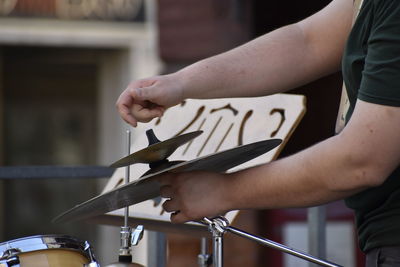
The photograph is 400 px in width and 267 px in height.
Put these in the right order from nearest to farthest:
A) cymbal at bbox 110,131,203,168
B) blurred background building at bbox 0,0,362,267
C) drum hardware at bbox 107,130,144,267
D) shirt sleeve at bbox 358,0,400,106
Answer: shirt sleeve at bbox 358,0,400,106
cymbal at bbox 110,131,203,168
drum hardware at bbox 107,130,144,267
blurred background building at bbox 0,0,362,267

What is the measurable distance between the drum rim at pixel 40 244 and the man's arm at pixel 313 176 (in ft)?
1.19

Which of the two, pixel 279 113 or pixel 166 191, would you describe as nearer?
pixel 166 191

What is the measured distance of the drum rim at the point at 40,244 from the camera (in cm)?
173

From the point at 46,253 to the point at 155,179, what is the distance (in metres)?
0.38

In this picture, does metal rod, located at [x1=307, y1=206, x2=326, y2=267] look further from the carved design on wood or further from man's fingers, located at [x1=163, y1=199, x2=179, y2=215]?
man's fingers, located at [x1=163, y1=199, x2=179, y2=215]

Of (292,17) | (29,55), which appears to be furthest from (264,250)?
(29,55)

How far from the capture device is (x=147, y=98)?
1.64m

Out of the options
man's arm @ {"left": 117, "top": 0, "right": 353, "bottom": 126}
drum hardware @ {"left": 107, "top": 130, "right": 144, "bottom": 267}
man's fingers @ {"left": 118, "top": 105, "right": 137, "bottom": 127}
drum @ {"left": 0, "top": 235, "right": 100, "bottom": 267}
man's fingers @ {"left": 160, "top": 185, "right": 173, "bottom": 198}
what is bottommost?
drum @ {"left": 0, "top": 235, "right": 100, "bottom": 267}

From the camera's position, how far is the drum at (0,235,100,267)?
1.71m

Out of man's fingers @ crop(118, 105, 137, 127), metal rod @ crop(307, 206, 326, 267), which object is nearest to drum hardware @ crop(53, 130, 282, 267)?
man's fingers @ crop(118, 105, 137, 127)

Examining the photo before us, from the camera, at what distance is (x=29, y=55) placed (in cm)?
672

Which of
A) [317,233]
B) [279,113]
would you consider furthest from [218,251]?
[317,233]

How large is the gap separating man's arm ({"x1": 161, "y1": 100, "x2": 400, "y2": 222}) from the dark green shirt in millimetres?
34

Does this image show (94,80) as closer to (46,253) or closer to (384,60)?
(46,253)
